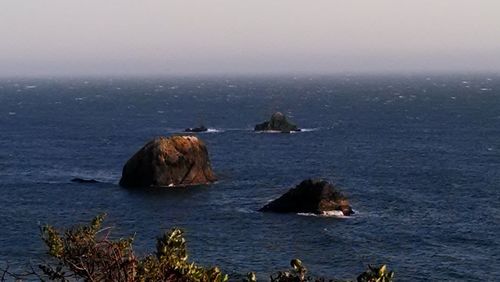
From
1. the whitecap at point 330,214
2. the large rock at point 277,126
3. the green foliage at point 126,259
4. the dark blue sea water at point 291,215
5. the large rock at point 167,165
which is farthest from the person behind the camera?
the large rock at point 277,126

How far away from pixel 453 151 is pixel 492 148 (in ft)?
32.8

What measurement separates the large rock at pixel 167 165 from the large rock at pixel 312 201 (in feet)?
69.8

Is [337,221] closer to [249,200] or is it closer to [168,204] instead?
[249,200]

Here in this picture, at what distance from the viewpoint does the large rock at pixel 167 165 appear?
100000 millimetres

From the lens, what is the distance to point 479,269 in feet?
202

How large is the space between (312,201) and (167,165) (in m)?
28.2

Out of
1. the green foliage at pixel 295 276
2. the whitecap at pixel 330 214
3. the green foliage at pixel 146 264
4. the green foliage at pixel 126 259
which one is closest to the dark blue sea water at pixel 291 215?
the whitecap at pixel 330 214

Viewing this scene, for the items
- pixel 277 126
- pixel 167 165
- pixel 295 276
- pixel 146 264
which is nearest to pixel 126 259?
pixel 146 264

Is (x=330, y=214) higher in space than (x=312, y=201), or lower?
lower

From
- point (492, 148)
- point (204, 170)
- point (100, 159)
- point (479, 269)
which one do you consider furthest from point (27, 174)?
point (492, 148)

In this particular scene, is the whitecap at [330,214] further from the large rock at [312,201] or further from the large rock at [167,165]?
the large rock at [167,165]

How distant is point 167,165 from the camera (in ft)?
332

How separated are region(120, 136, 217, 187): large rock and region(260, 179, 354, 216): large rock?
21.3 meters

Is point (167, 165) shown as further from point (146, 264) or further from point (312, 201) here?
point (146, 264)
